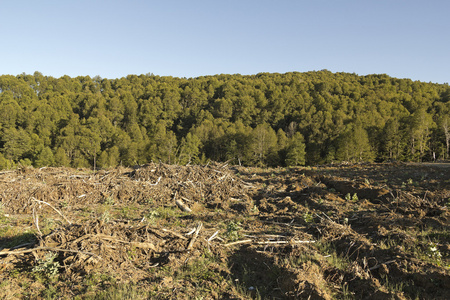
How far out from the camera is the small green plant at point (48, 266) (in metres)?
4.30

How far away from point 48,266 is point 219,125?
71.9 metres

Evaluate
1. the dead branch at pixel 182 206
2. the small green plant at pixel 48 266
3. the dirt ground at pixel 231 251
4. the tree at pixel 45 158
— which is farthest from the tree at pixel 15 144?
the small green plant at pixel 48 266

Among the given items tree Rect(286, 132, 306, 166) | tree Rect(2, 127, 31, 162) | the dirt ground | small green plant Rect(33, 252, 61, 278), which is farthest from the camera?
tree Rect(286, 132, 306, 166)

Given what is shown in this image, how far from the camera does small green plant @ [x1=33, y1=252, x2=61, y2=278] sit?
430 centimetres

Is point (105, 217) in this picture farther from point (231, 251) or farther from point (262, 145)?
point (262, 145)

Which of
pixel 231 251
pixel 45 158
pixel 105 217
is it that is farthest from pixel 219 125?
pixel 231 251

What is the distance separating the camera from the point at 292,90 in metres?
103

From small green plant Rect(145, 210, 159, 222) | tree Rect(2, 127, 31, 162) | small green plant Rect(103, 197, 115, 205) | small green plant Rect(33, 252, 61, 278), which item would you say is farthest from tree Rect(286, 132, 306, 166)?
tree Rect(2, 127, 31, 162)

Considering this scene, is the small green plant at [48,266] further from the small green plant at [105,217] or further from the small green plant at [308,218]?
the small green plant at [308,218]

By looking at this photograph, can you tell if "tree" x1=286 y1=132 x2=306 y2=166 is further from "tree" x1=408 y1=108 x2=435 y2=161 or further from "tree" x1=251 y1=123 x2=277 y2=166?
"tree" x1=408 y1=108 x2=435 y2=161

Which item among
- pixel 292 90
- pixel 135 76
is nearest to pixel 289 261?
pixel 292 90

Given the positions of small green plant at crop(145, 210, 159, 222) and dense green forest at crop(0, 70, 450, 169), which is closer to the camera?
small green plant at crop(145, 210, 159, 222)

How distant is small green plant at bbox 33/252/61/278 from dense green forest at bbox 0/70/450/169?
3430 centimetres

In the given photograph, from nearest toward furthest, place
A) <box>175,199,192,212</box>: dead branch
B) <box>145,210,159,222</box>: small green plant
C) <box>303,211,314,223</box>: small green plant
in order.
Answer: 1. <box>145,210,159,222</box>: small green plant
2. <box>303,211,314,223</box>: small green plant
3. <box>175,199,192,212</box>: dead branch
